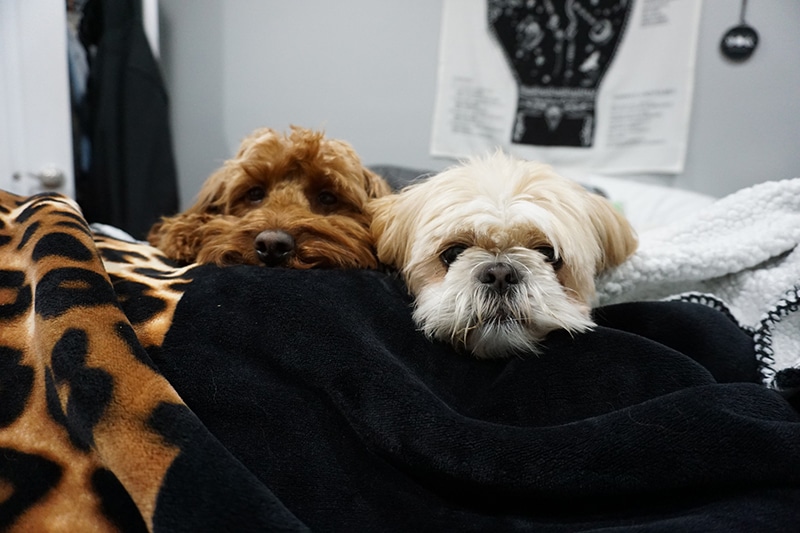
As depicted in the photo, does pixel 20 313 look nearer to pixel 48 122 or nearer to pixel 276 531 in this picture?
pixel 276 531

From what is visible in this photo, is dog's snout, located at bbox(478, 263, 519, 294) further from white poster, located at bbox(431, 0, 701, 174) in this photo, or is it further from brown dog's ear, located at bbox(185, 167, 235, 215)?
white poster, located at bbox(431, 0, 701, 174)

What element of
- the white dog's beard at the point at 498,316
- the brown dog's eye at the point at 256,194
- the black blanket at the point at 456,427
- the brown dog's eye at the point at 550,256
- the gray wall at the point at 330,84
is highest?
the gray wall at the point at 330,84

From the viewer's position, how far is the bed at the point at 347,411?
2.01ft

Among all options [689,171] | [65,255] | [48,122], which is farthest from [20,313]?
[689,171]

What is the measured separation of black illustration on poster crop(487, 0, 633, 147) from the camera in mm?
2459

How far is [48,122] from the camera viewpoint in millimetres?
2217

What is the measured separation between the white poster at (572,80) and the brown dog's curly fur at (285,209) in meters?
1.44

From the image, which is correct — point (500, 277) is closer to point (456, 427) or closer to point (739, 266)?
point (456, 427)

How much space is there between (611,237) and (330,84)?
6.64 feet

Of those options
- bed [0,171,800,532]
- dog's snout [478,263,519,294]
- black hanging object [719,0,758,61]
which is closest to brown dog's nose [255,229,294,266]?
bed [0,171,800,532]

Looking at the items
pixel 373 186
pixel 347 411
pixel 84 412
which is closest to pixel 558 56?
pixel 373 186

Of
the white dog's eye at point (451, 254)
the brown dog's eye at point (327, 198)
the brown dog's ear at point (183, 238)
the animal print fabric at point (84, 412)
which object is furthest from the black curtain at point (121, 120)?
the white dog's eye at point (451, 254)

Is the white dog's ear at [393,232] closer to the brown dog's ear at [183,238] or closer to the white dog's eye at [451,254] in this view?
the white dog's eye at [451,254]

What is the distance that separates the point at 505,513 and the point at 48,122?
7.65ft
